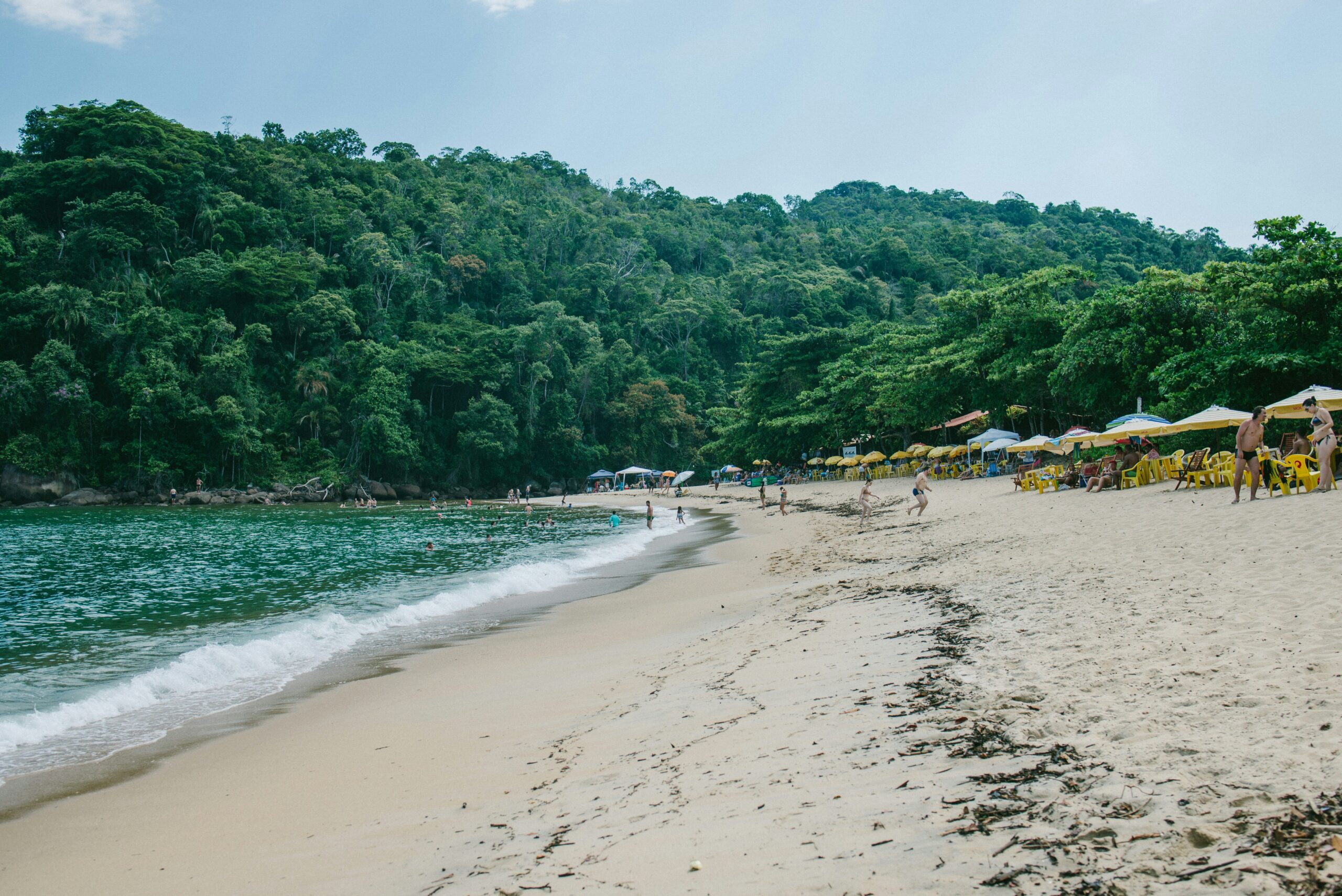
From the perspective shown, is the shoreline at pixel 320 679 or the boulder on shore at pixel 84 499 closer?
the shoreline at pixel 320 679

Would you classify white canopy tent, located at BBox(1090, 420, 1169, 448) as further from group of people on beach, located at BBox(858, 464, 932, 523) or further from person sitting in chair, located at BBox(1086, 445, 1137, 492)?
group of people on beach, located at BBox(858, 464, 932, 523)

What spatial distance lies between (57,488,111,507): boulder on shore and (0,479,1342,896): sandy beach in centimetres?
5217

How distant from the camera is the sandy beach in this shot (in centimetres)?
252

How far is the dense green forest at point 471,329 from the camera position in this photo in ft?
80.5

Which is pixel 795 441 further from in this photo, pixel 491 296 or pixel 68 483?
pixel 68 483

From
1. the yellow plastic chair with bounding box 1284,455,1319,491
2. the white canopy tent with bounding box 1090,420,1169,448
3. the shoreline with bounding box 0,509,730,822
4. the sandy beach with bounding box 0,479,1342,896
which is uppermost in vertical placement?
the white canopy tent with bounding box 1090,420,1169,448

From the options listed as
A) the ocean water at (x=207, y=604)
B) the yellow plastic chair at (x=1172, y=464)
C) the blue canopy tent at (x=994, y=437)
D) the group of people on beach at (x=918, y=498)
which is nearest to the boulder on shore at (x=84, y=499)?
the ocean water at (x=207, y=604)

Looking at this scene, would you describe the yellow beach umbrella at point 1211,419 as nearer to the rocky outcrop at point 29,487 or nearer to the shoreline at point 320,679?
the shoreline at point 320,679

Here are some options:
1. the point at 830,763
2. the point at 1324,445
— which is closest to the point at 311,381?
the point at 1324,445

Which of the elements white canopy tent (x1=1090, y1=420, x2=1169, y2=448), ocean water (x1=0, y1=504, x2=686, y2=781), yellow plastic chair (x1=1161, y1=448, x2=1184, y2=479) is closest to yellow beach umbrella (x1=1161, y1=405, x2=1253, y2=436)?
white canopy tent (x1=1090, y1=420, x2=1169, y2=448)

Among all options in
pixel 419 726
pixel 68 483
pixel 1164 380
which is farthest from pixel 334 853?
pixel 68 483

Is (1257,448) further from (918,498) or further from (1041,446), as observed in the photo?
(1041,446)

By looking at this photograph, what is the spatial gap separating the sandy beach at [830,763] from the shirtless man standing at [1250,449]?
383 cm

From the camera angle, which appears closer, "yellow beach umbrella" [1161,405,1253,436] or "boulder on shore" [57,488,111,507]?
"yellow beach umbrella" [1161,405,1253,436]
